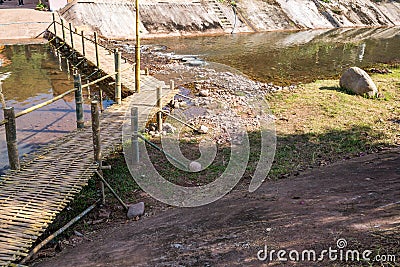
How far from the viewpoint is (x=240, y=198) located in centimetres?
687

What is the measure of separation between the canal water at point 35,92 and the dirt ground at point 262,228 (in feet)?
15.3

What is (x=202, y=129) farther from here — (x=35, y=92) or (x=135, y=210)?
(x=35, y=92)

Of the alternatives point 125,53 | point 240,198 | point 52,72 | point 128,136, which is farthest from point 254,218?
point 125,53

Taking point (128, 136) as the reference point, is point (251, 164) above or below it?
below

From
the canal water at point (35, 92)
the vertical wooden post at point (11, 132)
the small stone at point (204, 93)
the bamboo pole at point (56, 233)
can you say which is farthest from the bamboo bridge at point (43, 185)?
the small stone at point (204, 93)

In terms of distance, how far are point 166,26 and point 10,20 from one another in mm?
11028

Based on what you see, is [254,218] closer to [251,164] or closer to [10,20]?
Result: [251,164]

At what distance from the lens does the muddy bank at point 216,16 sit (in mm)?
26266

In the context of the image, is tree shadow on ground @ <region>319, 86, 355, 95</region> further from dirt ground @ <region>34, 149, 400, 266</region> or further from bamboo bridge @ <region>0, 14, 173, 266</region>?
bamboo bridge @ <region>0, 14, 173, 266</region>

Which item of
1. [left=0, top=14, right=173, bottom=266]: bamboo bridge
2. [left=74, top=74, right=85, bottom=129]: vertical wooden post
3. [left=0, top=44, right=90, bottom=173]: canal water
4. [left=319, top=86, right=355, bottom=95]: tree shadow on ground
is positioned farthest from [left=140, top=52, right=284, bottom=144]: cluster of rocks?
[left=0, top=44, right=90, bottom=173]: canal water

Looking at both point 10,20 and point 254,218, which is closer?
point 254,218

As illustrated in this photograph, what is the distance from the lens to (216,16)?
107ft

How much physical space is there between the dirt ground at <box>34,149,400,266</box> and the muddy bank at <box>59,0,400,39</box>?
2175cm

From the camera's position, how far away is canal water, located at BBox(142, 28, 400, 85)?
1966cm
